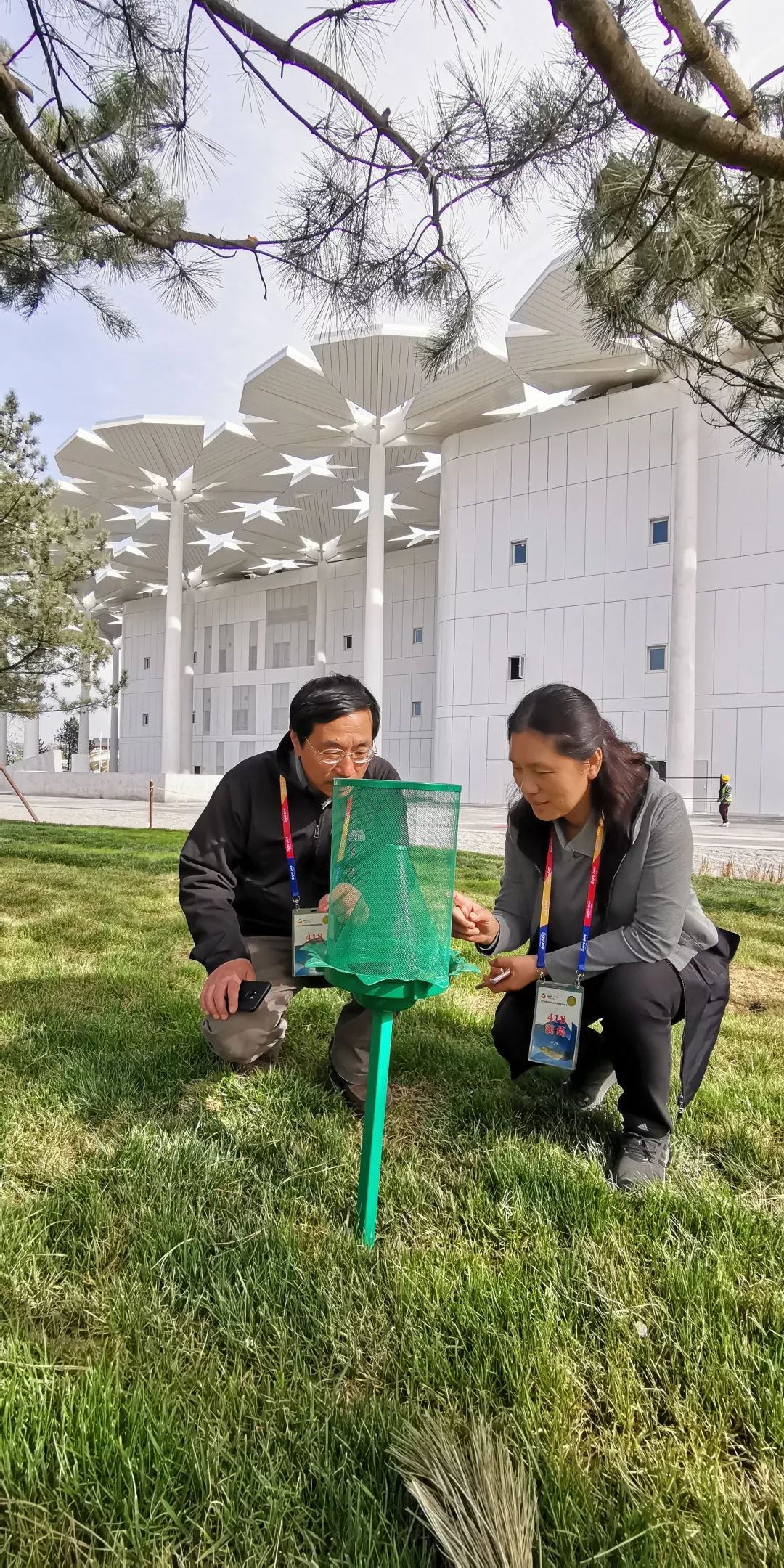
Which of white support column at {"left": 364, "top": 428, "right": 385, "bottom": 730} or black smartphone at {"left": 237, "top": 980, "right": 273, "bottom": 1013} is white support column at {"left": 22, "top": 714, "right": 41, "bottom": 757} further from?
black smartphone at {"left": 237, "top": 980, "right": 273, "bottom": 1013}

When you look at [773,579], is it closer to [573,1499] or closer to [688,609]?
[688,609]

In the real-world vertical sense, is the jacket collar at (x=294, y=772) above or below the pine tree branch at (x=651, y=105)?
below

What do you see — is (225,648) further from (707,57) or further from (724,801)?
(707,57)

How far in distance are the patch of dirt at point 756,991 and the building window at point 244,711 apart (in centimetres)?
2878

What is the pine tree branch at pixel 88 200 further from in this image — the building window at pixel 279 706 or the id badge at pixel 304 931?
the building window at pixel 279 706

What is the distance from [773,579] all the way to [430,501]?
38.3ft

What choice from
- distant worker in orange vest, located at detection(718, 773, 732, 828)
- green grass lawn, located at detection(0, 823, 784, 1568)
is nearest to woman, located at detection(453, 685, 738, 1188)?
green grass lawn, located at detection(0, 823, 784, 1568)

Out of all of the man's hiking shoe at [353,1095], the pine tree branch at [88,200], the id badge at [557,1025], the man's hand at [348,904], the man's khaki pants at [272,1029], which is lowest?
the man's hiking shoe at [353,1095]

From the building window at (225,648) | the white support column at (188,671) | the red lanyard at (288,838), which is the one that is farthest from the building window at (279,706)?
the red lanyard at (288,838)

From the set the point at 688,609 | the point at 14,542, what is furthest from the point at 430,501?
the point at 14,542

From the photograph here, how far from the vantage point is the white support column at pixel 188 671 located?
32312mm

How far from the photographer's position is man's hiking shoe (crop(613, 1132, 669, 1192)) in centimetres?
180

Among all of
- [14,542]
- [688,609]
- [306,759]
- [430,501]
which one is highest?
[430,501]

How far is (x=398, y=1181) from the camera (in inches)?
69.6
